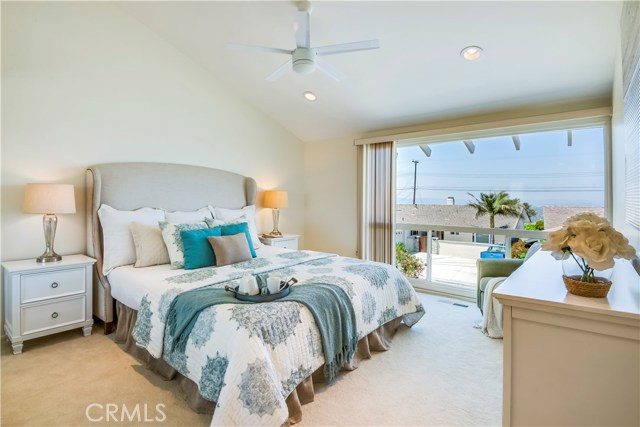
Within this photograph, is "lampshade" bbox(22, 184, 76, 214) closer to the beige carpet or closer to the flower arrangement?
the beige carpet

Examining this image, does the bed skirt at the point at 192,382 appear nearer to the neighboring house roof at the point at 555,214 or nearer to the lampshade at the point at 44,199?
the lampshade at the point at 44,199

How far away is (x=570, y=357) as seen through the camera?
1.09 meters

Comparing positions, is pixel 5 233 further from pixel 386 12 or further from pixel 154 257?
pixel 386 12

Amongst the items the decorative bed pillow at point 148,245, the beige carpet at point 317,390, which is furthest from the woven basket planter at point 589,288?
the decorative bed pillow at point 148,245

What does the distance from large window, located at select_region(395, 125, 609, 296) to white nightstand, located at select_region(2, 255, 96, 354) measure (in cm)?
371

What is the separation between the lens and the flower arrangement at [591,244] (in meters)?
1.12

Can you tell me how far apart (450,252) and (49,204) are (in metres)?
4.37

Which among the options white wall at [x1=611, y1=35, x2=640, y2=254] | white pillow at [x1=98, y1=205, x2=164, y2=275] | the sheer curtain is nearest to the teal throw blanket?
white pillow at [x1=98, y1=205, x2=164, y2=275]

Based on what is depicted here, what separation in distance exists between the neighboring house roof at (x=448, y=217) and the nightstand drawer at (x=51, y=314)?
150 inches

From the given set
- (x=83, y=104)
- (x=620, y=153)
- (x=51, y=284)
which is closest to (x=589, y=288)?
(x=620, y=153)

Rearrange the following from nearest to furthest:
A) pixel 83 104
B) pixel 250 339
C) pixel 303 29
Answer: pixel 250 339, pixel 303 29, pixel 83 104

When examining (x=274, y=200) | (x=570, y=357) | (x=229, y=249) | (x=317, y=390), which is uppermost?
(x=274, y=200)

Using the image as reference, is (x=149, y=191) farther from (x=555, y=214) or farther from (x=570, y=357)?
(x=555, y=214)

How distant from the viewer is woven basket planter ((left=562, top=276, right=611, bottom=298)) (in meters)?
1.12
